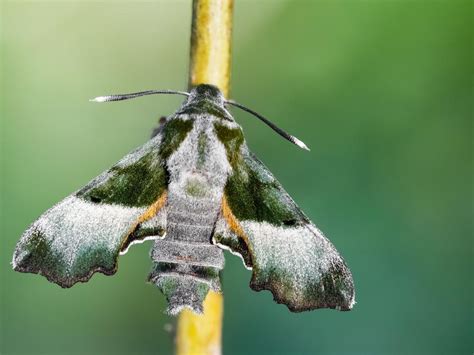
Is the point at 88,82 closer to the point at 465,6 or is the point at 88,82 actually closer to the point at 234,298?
the point at 234,298

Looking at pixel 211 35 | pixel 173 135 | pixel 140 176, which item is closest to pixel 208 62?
pixel 211 35

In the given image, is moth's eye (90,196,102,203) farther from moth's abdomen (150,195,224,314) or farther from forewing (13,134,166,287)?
moth's abdomen (150,195,224,314)

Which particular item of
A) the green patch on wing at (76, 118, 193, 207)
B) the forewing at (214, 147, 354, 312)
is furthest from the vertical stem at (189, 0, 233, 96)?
the forewing at (214, 147, 354, 312)

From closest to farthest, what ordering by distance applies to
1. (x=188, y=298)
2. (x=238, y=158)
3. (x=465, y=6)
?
(x=188, y=298) < (x=238, y=158) < (x=465, y=6)

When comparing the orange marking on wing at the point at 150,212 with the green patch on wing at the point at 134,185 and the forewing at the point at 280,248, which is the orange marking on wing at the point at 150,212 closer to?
the green patch on wing at the point at 134,185

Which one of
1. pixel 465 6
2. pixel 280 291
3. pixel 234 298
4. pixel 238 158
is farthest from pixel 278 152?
pixel 280 291

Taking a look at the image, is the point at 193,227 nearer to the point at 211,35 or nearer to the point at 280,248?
the point at 280,248

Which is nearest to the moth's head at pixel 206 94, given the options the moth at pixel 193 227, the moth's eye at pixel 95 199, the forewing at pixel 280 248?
the moth at pixel 193 227
